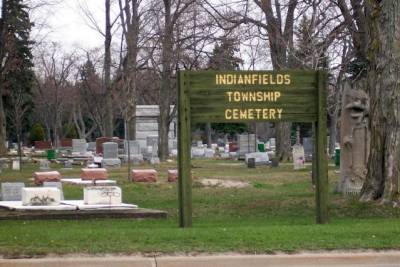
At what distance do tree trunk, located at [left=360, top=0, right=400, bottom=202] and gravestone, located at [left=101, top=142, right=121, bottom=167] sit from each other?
81.3 ft

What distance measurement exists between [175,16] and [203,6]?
7523 millimetres

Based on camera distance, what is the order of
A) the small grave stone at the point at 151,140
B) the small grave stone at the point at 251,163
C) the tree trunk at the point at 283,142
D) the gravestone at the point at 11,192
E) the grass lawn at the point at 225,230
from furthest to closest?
the small grave stone at the point at 151,140
the tree trunk at the point at 283,142
the small grave stone at the point at 251,163
the gravestone at the point at 11,192
the grass lawn at the point at 225,230

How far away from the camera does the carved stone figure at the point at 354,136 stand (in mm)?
19250

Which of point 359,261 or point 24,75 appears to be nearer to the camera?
point 359,261

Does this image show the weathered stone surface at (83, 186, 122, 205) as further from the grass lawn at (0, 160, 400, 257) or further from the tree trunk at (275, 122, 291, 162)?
the tree trunk at (275, 122, 291, 162)

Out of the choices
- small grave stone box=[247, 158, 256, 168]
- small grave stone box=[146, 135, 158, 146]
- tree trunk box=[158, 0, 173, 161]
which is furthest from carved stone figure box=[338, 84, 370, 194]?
small grave stone box=[146, 135, 158, 146]

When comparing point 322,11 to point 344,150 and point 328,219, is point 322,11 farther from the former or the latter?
point 328,219

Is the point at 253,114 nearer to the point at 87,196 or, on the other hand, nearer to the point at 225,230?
the point at 225,230

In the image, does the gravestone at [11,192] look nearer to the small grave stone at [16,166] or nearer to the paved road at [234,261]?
the paved road at [234,261]

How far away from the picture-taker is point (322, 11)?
25203 millimetres

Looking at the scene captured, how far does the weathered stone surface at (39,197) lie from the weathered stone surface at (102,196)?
0.69m

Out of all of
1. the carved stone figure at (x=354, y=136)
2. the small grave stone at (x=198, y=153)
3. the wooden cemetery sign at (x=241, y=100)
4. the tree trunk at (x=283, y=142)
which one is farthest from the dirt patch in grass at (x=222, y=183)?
the small grave stone at (x=198, y=153)

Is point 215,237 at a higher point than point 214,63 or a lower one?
lower

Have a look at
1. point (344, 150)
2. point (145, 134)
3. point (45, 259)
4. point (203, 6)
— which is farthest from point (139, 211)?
point (145, 134)
